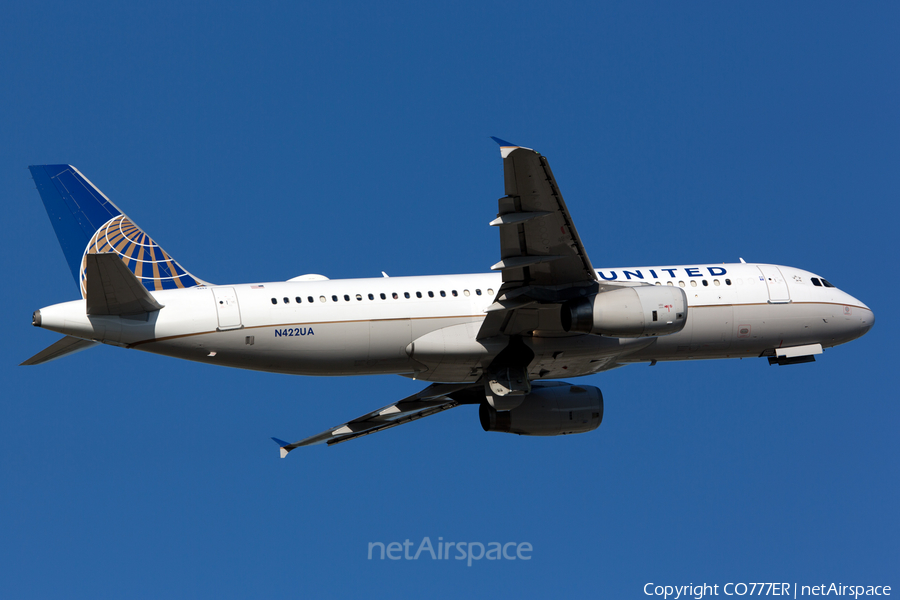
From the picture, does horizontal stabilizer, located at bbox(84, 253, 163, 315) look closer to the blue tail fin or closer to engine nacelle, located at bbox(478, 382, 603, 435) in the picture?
the blue tail fin

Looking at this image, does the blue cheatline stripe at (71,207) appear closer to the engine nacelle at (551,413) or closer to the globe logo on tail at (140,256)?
the globe logo on tail at (140,256)

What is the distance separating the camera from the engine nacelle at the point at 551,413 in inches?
1318

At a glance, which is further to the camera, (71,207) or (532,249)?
(71,207)

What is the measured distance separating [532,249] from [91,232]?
42.9ft

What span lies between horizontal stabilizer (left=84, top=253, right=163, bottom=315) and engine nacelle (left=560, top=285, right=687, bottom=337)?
1128 centimetres

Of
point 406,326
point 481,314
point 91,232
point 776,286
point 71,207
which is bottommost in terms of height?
point 406,326

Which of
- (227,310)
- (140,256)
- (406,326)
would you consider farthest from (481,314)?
(140,256)

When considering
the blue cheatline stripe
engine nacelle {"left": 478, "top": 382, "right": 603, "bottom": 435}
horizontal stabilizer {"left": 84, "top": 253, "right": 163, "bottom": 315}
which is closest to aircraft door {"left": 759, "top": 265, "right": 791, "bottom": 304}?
engine nacelle {"left": 478, "top": 382, "right": 603, "bottom": 435}

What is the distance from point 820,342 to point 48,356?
24.1 m

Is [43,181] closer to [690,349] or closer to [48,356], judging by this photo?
[48,356]

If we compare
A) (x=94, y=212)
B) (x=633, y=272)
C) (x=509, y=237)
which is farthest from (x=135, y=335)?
(x=633, y=272)

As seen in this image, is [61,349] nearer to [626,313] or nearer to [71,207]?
[71,207]

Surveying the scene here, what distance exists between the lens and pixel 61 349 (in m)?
28.9

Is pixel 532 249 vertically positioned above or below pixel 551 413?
above
